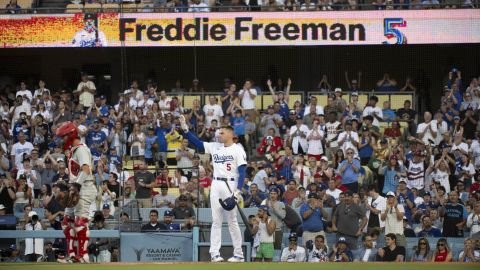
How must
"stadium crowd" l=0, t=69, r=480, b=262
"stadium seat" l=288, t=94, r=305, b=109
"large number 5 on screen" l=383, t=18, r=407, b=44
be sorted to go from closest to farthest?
"stadium crowd" l=0, t=69, r=480, b=262, "stadium seat" l=288, t=94, r=305, b=109, "large number 5 on screen" l=383, t=18, r=407, b=44

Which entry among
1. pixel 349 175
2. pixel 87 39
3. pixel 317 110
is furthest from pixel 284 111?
pixel 87 39

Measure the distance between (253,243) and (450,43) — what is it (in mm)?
11014

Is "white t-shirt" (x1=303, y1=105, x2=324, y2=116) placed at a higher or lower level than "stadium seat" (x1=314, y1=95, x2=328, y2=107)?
lower

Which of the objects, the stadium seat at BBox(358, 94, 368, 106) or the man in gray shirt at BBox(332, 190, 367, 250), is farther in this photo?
the stadium seat at BBox(358, 94, 368, 106)

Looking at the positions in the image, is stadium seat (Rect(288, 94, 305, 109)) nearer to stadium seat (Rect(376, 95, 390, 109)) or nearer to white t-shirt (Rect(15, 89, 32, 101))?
stadium seat (Rect(376, 95, 390, 109))

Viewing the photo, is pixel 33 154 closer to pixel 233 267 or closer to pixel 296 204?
pixel 296 204

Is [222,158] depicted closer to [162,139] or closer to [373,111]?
[162,139]

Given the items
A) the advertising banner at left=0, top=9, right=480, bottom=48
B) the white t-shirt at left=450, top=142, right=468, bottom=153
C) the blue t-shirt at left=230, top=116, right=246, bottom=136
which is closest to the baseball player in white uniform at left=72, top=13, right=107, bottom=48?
the advertising banner at left=0, top=9, right=480, bottom=48

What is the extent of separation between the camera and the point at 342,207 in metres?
19.5

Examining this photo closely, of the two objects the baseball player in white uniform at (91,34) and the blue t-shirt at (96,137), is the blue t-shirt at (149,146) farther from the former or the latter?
the baseball player in white uniform at (91,34)

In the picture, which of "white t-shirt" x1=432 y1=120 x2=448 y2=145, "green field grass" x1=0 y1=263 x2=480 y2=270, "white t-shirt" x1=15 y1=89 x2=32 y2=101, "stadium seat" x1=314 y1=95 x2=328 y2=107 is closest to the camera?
"green field grass" x1=0 y1=263 x2=480 y2=270

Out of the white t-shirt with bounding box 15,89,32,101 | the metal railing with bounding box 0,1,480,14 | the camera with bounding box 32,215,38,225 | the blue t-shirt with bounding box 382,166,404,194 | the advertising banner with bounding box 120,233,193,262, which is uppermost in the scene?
the metal railing with bounding box 0,1,480,14

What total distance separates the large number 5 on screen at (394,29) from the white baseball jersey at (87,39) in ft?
22.8

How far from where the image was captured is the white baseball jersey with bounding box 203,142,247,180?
14344 millimetres
